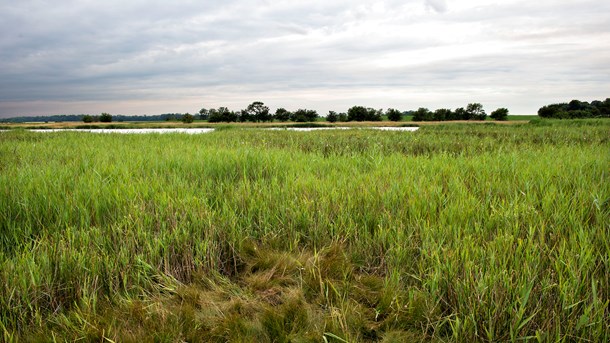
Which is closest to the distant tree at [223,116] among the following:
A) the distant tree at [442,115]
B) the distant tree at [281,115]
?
the distant tree at [281,115]

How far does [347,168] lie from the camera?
4816 mm

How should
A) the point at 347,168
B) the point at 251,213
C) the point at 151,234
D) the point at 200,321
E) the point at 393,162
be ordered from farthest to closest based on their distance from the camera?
1. the point at 393,162
2. the point at 347,168
3. the point at 251,213
4. the point at 151,234
5. the point at 200,321

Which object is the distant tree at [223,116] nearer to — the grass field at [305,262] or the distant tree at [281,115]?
the distant tree at [281,115]

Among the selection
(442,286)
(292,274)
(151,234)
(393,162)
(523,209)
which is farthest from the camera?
(393,162)

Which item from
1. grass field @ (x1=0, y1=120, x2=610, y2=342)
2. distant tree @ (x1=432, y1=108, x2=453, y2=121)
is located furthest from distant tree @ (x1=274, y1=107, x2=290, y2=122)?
grass field @ (x1=0, y1=120, x2=610, y2=342)

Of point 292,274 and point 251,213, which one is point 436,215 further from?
point 251,213

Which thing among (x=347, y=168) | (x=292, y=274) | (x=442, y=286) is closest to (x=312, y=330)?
(x=292, y=274)

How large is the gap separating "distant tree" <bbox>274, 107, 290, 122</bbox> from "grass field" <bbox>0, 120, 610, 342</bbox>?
63515 millimetres

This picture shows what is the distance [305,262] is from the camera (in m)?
2.29

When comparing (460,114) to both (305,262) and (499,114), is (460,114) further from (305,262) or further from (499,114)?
(305,262)

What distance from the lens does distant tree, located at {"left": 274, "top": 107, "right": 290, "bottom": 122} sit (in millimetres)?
66500

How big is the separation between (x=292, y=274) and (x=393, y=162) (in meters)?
3.53

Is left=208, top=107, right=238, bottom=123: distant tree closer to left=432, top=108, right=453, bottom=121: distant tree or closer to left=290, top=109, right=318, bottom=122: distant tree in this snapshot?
left=290, top=109, right=318, bottom=122: distant tree

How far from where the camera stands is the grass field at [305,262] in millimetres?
1615
